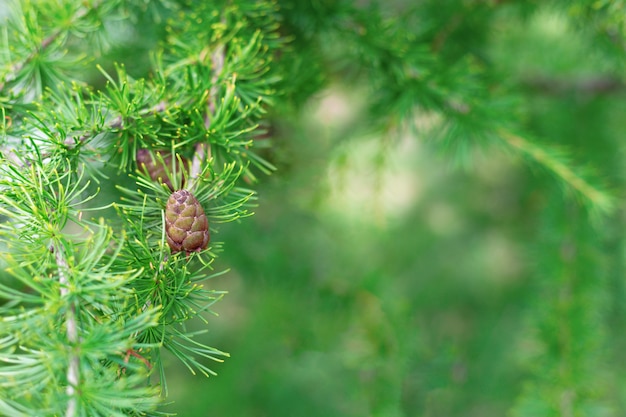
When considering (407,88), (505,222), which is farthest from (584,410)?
(505,222)

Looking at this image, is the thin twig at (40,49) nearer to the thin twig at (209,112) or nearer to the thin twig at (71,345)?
the thin twig at (209,112)

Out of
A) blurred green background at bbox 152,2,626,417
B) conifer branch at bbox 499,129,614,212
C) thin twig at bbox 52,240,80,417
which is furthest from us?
blurred green background at bbox 152,2,626,417

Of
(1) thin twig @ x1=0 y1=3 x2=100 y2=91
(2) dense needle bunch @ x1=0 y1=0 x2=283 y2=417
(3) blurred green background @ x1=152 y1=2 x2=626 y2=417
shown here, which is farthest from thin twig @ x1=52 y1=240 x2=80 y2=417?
(3) blurred green background @ x1=152 y1=2 x2=626 y2=417

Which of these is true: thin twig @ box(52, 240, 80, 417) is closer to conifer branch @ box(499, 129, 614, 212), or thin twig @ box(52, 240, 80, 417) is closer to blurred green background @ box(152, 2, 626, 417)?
blurred green background @ box(152, 2, 626, 417)

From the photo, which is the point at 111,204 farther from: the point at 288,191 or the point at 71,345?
the point at 288,191

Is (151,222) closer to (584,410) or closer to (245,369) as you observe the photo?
(584,410)

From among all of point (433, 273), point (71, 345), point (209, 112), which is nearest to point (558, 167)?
point (209, 112)
